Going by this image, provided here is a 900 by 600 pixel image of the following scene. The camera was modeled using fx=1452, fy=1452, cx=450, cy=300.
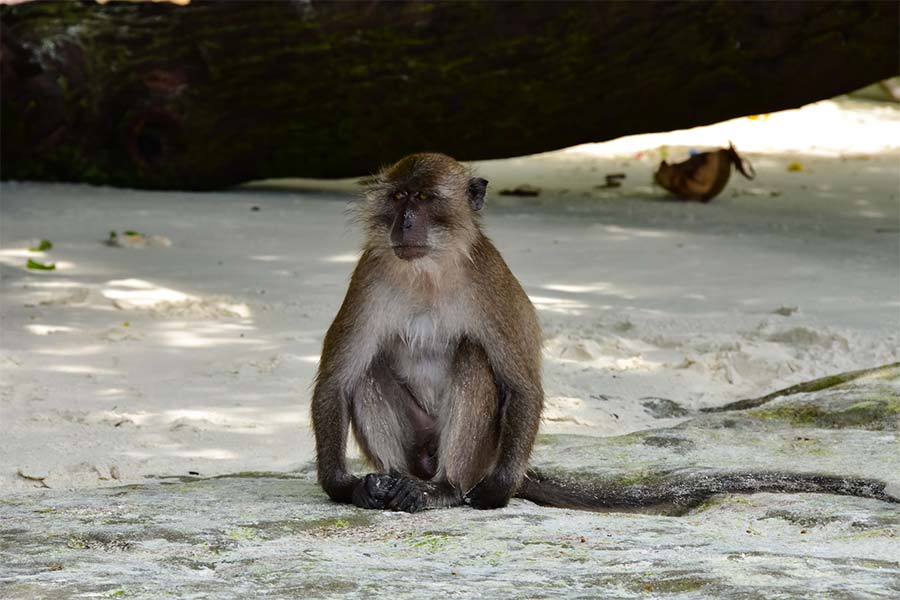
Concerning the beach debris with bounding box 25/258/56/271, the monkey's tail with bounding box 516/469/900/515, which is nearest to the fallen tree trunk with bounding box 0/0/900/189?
the beach debris with bounding box 25/258/56/271

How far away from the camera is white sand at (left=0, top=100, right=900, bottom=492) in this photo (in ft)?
22.1

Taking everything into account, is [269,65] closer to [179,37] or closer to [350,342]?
[179,37]

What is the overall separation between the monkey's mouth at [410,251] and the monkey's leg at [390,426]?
1.46 feet

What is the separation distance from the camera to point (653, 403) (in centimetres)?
719

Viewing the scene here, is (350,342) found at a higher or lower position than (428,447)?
higher

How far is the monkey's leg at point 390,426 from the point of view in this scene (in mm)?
5352

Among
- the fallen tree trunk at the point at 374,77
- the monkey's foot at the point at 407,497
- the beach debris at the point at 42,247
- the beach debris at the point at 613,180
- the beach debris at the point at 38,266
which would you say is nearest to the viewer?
the monkey's foot at the point at 407,497

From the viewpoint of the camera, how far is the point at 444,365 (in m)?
5.33

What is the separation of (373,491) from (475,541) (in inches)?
32.6

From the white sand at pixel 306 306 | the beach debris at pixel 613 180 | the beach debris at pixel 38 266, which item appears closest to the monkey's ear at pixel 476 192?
the white sand at pixel 306 306

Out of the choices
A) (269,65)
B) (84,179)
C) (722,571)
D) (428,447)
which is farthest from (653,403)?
→ (84,179)

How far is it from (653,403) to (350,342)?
2.40 m

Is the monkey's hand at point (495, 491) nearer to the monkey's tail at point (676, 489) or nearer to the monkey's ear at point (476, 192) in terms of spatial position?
the monkey's tail at point (676, 489)

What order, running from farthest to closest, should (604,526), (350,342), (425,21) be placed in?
(425,21) < (350,342) < (604,526)
